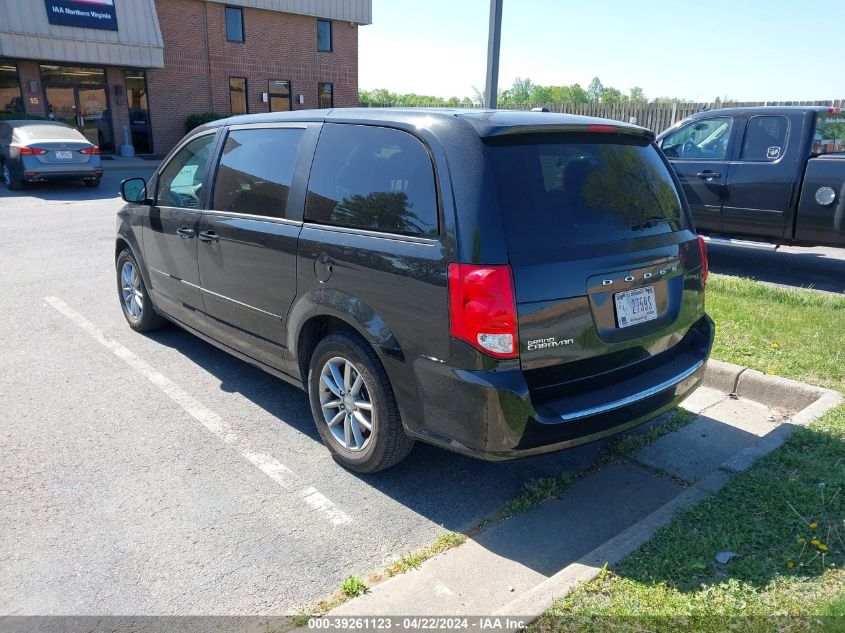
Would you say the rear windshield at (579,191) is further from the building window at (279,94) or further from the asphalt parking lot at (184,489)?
the building window at (279,94)

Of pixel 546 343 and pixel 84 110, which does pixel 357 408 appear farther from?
pixel 84 110

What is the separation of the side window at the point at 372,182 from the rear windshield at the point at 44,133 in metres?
14.9

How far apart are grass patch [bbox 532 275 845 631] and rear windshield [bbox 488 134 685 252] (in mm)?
1397

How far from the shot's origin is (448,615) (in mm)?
2693

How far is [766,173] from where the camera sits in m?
8.16

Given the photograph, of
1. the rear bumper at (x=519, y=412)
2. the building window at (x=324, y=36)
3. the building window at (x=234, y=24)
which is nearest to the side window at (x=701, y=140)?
the rear bumper at (x=519, y=412)

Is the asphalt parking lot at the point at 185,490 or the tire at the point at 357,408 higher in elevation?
the tire at the point at 357,408

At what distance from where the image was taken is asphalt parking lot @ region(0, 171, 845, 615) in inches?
115

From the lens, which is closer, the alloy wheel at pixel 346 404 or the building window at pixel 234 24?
the alloy wheel at pixel 346 404

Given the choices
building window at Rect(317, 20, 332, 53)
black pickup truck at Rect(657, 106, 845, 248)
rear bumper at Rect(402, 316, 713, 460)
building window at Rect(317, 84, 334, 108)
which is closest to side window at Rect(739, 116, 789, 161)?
black pickup truck at Rect(657, 106, 845, 248)

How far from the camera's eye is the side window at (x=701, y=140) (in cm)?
861

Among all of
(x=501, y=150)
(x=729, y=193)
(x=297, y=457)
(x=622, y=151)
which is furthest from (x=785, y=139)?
(x=297, y=457)

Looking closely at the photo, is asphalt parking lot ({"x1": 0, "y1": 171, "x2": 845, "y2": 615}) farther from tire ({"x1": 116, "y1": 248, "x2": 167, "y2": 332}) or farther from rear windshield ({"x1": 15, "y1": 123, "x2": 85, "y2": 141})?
rear windshield ({"x1": 15, "y1": 123, "x2": 85, "y2": 141})

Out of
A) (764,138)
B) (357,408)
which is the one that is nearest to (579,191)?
(357,408)
